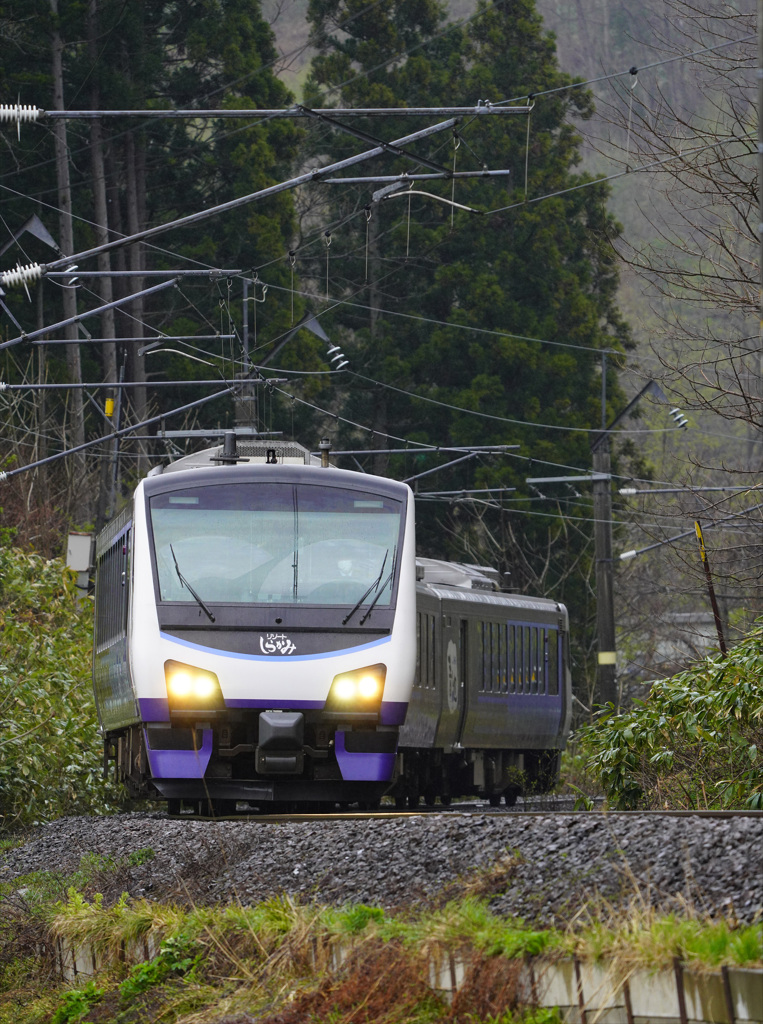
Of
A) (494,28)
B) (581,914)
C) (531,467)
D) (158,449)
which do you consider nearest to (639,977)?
(581,914)

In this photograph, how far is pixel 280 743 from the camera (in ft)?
43.0

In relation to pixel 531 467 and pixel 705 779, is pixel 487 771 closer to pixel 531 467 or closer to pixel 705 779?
pixel 705 779

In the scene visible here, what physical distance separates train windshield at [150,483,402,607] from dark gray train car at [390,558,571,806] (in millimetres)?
996

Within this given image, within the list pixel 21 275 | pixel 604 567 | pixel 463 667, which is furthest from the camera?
pixel 604 567

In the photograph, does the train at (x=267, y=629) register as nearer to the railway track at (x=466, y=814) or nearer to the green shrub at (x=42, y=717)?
the railway track at (x=466, y=814)

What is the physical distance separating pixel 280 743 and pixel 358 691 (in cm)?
75

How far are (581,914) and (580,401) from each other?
37803 mm

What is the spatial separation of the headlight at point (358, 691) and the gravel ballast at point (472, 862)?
73.5 inches

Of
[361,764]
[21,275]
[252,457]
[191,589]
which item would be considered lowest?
[361,764]

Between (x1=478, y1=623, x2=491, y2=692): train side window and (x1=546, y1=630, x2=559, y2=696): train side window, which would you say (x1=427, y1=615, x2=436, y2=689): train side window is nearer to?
(x1=478, y1=623, x2=491, y2=692): train side window

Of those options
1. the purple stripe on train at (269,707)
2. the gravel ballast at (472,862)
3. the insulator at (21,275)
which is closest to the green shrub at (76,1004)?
the gravel ballast at (472,862)

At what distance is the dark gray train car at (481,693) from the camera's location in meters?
17.5

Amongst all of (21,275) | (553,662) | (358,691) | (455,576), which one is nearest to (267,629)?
(358,691)

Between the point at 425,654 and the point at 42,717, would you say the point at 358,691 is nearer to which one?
the point at 425,654
